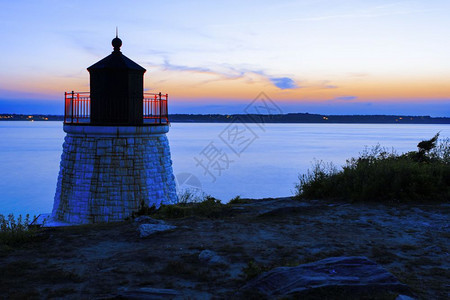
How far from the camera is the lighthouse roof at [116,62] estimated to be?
11.5m

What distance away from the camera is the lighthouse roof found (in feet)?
37.7

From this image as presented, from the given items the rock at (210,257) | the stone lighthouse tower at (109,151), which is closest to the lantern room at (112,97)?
the stone lighthouse tower at (109,151)

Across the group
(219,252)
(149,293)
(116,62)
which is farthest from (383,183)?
(116,62)

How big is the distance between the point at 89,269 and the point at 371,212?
5.73 meters

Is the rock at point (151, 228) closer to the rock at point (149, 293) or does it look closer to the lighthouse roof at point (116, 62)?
the rock at point (149, 293)

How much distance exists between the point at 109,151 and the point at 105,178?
865 mm

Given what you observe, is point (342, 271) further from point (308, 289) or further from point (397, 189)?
point (397, 189)

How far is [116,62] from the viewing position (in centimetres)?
1158

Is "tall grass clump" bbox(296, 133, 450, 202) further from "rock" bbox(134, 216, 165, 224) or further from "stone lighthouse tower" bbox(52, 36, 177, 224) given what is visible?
"stone lighthouse tower" bbox(52, 36, 177, 224)

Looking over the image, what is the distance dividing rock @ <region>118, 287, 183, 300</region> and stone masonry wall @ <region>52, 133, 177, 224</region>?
7631 mm

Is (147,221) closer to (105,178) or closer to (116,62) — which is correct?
(105,178)

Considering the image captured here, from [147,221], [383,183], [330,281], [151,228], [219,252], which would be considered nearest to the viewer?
[330,281]

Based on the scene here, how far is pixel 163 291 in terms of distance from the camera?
4020mm

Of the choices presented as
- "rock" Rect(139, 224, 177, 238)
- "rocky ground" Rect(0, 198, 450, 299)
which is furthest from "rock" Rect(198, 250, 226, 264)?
"rock" Rect(139, 224, 177, 238)
